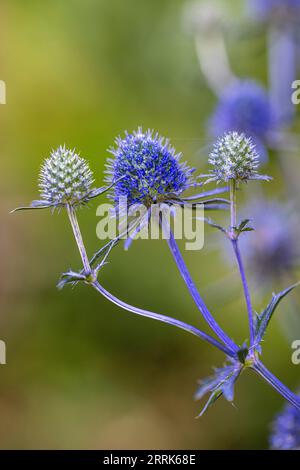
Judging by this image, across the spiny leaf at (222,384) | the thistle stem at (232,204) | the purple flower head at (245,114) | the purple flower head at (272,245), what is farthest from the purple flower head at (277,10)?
the spiny leaf at (222,384)

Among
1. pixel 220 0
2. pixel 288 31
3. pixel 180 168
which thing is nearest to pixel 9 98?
pixel 220 0

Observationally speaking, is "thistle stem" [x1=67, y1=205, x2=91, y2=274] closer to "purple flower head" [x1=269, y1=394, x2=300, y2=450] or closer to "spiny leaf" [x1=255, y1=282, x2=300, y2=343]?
"spiny leaf" [x1=255, y1=282, x2=300, y2=343]

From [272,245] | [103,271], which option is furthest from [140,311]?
[103,271]

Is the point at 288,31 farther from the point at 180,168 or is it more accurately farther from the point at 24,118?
the point at 24,118

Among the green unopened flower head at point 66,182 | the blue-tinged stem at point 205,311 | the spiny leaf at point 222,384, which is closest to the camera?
the spiny leaf at point 222,384

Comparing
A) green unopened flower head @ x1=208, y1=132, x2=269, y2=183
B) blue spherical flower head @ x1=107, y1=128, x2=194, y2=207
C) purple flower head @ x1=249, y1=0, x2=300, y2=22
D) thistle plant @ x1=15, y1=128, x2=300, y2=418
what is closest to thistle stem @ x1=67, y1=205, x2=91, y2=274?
thistle plant @ x1=15, y1=128, x2=300, y2=418

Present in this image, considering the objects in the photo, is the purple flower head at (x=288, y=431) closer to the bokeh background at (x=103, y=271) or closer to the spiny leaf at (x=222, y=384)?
the spiny leaf at (x=222, y=384)
